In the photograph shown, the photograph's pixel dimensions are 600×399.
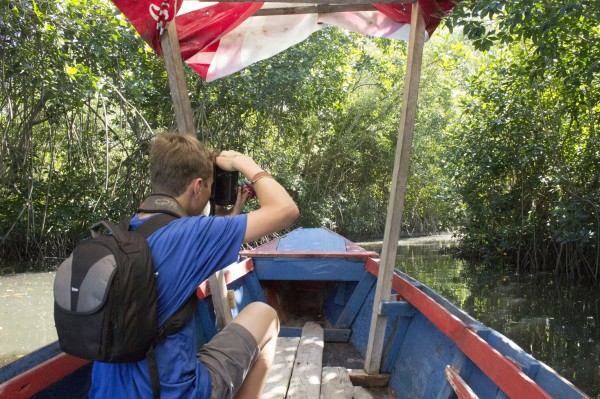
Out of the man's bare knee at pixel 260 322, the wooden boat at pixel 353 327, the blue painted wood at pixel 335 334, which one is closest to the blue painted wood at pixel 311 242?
the wooden boat at pixel 353 327

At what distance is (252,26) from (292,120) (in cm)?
1205

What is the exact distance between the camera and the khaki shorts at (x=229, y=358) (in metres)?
1.73

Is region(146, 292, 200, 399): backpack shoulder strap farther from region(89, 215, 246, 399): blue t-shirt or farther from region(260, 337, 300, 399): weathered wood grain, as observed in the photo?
region(260, 337, 300, 399): weathered wood grain

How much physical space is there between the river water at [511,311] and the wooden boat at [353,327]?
8.72 feet

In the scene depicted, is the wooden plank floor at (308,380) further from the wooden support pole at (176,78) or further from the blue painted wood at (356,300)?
the wooden support pole at (176,78)

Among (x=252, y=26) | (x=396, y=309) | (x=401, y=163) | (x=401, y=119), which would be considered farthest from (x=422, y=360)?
(x=252, y=26)

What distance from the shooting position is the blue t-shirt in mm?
1520

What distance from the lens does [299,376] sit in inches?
123

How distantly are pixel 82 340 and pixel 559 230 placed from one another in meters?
9.32

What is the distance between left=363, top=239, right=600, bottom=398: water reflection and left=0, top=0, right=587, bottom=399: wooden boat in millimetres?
2643

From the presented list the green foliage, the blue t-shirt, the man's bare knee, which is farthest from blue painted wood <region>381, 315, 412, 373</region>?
the green foliage

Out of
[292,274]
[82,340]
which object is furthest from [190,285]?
[292,274]

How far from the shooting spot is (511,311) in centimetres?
866

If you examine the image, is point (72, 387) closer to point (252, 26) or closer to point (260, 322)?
point (260, 322)
